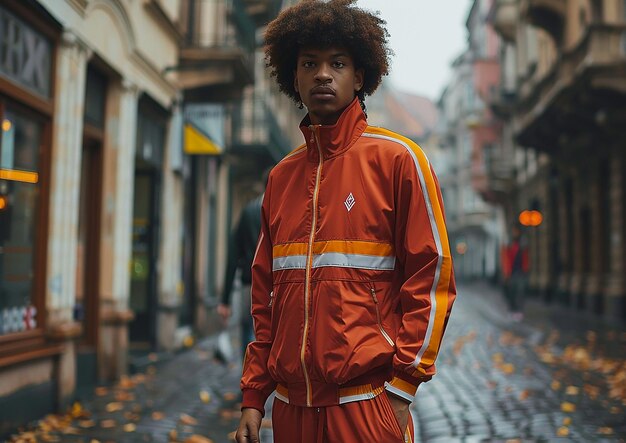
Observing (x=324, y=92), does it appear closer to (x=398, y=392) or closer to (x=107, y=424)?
(x=398, y=392)

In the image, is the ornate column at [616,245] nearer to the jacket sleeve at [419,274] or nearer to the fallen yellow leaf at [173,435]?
the fallen yellow leaf at [173,435]

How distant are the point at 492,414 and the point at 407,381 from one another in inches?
199

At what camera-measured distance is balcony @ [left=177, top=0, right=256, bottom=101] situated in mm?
12914

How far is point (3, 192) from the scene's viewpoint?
22.0ft

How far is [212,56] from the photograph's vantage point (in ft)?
42.6

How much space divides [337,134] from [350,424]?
0.86 metres

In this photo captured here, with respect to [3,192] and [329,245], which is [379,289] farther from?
[3,192]

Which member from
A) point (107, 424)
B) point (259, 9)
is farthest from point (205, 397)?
point (259, 9)

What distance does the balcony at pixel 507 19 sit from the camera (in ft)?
109

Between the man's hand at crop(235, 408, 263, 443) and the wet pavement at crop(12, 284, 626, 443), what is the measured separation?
137 inches

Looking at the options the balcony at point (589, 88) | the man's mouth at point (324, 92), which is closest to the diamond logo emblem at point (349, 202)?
the man's mouth at point (324, 92)

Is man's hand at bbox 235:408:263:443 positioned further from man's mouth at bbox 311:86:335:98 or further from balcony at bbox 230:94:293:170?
balcony at bbox 230:94:293:170

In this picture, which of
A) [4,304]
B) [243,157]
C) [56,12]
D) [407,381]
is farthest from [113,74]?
[243,157]

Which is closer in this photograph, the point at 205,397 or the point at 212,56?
the point at 205,397
